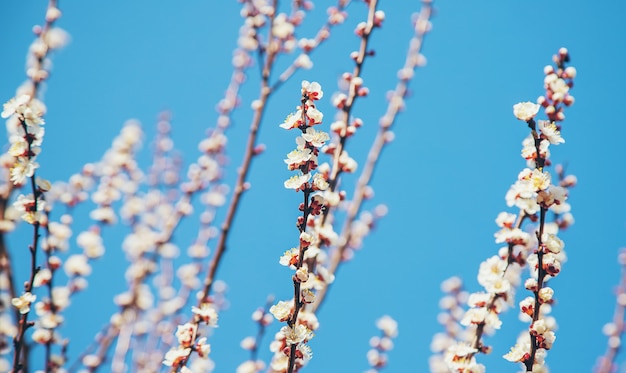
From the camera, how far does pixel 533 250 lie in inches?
85.8

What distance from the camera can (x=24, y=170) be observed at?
223cm

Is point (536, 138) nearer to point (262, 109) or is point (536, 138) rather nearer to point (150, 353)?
point (262, 109)

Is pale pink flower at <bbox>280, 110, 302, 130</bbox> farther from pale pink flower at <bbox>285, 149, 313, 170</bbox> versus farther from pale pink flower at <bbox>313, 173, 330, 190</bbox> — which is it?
pale pink flower at <bbox>313, 173, 330, 190</bbox>

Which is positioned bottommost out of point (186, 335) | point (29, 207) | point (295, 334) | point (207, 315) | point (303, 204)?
point (295, 334)

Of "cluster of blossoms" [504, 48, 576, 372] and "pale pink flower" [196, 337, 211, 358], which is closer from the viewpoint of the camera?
"cluster of blossoms" [504, 48, 576, 372]

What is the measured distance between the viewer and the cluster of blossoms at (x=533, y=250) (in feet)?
6.72

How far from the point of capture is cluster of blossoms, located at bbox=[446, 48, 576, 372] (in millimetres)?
2047

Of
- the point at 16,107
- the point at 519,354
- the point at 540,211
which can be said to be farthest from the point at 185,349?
the point at 540,211

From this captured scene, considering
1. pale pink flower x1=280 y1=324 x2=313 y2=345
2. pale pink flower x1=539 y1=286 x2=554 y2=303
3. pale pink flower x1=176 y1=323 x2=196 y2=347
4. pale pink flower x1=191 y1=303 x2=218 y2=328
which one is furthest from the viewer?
pale pink flower x1=191 y1=303 x2=218 y2=328

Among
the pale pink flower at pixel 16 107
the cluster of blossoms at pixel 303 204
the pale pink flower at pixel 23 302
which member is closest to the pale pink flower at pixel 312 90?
the cluster of blossoms at pixel 303 204

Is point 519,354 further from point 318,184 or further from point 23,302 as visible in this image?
point 23,302

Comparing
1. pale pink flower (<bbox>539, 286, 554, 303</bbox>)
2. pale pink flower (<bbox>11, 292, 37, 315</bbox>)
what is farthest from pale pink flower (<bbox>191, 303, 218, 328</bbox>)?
pale pink flower (<bbox>539, 286, 554, 303</bbox>)

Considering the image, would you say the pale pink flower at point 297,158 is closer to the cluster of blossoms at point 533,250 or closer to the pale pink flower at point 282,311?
the pale pink flower at point 282,311

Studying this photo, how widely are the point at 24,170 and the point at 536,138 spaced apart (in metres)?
2.08
